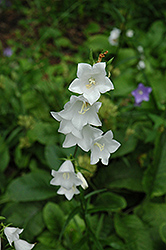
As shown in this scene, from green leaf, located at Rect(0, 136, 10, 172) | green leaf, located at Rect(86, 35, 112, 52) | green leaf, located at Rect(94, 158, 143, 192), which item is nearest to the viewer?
green leaf, located at Rect(94, 158, 143, 192)

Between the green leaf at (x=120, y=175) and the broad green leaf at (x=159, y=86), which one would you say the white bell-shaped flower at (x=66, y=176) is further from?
the broad green leaf at (x=159, y=86)

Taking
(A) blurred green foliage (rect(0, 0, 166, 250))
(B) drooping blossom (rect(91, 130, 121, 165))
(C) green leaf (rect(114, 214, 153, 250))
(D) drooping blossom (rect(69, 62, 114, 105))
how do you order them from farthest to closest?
(A) blurred green foliage (rect(0, 0, 166, 250)) → (C) green leaf (rect(114, 214, 153, 250)) → (B) drooping blossom (rect(91, 130, 121, 165)) → (D) drooping blossom (rect(69, 62, 114, 105))

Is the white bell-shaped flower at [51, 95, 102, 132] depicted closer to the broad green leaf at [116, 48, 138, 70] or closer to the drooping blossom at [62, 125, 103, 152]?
the drooping blossom at [62, 125, 103, 152]

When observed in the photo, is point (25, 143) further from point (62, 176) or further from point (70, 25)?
point (70, 25)

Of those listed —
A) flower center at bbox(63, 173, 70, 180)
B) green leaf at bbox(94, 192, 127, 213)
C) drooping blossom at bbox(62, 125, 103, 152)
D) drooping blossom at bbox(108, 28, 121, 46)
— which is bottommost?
green leaf at bbox(94, 192, 127, 213)

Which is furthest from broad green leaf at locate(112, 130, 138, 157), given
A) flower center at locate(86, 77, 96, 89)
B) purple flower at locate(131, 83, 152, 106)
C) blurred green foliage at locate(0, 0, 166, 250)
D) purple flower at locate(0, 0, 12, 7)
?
purple flower at locate(0, 0, 12, 7)

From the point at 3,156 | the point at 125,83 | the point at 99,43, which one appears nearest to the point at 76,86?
the point at 3,156

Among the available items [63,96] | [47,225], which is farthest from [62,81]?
[47,225]
